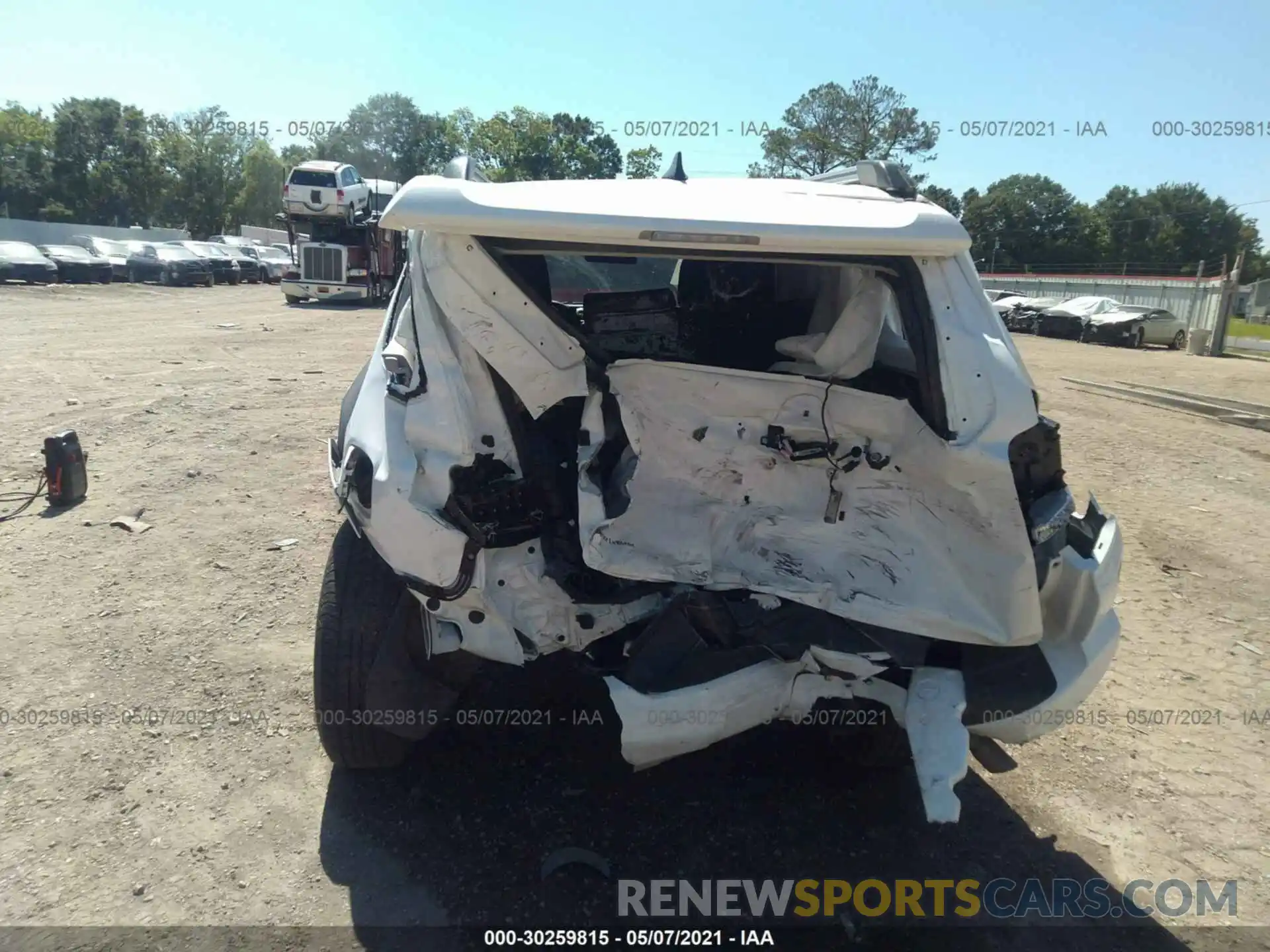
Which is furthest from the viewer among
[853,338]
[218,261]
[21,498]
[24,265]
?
[218,261]

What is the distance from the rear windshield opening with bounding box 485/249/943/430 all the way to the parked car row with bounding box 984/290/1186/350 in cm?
2380

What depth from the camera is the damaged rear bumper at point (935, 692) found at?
247 centimetres

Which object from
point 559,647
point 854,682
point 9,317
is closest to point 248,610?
point 559,647

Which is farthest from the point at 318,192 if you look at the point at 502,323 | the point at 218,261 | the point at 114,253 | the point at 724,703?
the point at 724,703

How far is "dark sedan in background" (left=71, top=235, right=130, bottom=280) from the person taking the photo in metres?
30.2

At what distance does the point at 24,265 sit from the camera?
86.6 ft

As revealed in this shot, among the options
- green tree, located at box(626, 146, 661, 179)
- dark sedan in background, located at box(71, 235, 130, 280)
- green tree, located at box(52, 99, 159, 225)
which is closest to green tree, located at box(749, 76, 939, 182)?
green tree, located at box(626, 146, 661, 179)

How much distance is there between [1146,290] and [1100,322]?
9140mm

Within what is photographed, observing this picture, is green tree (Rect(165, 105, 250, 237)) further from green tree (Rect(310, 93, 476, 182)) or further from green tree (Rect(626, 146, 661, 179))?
green tree (Rect(626, 146, 661, 179))

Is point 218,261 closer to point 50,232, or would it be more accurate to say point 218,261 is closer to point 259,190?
point 50,232

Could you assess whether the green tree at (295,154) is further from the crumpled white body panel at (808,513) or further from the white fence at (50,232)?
the crumpled white body panel at (808,513)

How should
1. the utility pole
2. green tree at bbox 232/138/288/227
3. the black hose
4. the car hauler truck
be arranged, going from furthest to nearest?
green tree at bbox 232/138/288/227
the car hauler truck
the utility pole
the black hose

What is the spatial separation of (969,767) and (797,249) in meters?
2.20

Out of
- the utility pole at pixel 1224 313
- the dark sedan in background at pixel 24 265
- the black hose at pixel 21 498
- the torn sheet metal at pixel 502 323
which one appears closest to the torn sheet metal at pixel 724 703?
the torn sheet metal at pixel 502 323
